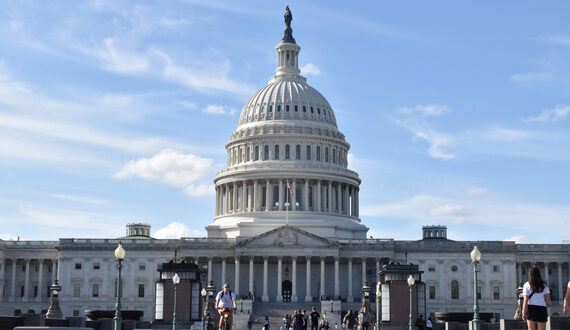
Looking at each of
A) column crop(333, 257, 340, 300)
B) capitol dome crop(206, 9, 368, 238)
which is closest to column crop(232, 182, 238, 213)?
capitol dome crop(206, 9, 368, 238)

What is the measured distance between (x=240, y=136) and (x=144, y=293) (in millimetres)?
30728

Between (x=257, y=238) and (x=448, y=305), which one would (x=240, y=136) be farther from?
(x=448, y=305)

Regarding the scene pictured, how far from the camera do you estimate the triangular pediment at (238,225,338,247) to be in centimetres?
12700

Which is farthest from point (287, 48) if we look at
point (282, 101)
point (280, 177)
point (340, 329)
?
point (340, 329)

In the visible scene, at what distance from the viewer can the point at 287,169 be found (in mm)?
141250

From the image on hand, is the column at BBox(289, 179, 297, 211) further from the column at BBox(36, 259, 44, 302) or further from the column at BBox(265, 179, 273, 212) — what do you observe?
the column at BBox(36, 259, 44, 302)

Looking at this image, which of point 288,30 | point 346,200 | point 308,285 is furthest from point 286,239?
point 288,30

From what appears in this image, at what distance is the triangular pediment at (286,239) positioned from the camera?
12700 cm

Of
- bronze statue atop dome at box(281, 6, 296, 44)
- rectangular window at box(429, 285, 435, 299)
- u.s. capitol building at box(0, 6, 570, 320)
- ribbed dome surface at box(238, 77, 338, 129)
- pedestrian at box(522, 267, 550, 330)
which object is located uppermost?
bronze statue atop dome at box(281, 6, 296, 44)

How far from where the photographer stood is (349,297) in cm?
12644

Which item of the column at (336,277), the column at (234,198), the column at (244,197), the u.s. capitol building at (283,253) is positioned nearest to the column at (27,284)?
the u.s. capitol building at (283,253)

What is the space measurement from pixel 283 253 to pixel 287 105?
2956 centimetres

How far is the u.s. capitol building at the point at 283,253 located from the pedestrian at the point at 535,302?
9366cm

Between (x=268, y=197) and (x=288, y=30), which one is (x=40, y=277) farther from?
(x=288, y=30)
